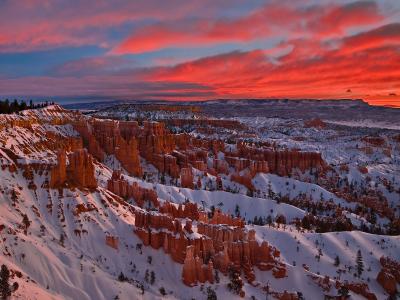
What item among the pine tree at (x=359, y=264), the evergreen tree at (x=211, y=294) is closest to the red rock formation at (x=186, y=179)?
the pine tree at (x=359, y=264)

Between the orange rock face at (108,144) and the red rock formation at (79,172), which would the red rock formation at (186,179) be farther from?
the red rock formation at (79,172)

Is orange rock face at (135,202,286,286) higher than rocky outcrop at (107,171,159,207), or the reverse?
rocky outcrop at (107,171,159,207)

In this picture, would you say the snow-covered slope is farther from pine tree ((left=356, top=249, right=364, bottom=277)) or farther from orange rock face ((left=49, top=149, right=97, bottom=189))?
orange rock face ((left=49, top=149, right=97, bottom=189))

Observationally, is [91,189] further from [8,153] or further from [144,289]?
[144,289]

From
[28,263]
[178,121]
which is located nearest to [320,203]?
[28,263]

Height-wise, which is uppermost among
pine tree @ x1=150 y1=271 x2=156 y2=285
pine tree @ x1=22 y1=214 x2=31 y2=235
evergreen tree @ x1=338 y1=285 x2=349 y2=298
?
pine tree @ x1=22 y1=214 x2=31 y2=235

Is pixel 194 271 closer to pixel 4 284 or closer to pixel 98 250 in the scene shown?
pixel 98 250

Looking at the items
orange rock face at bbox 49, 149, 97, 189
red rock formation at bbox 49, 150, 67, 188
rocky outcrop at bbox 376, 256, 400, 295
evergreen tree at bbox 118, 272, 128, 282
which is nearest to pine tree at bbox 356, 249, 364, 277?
rocky outcrop at bbox 376, 256, 400, 295
